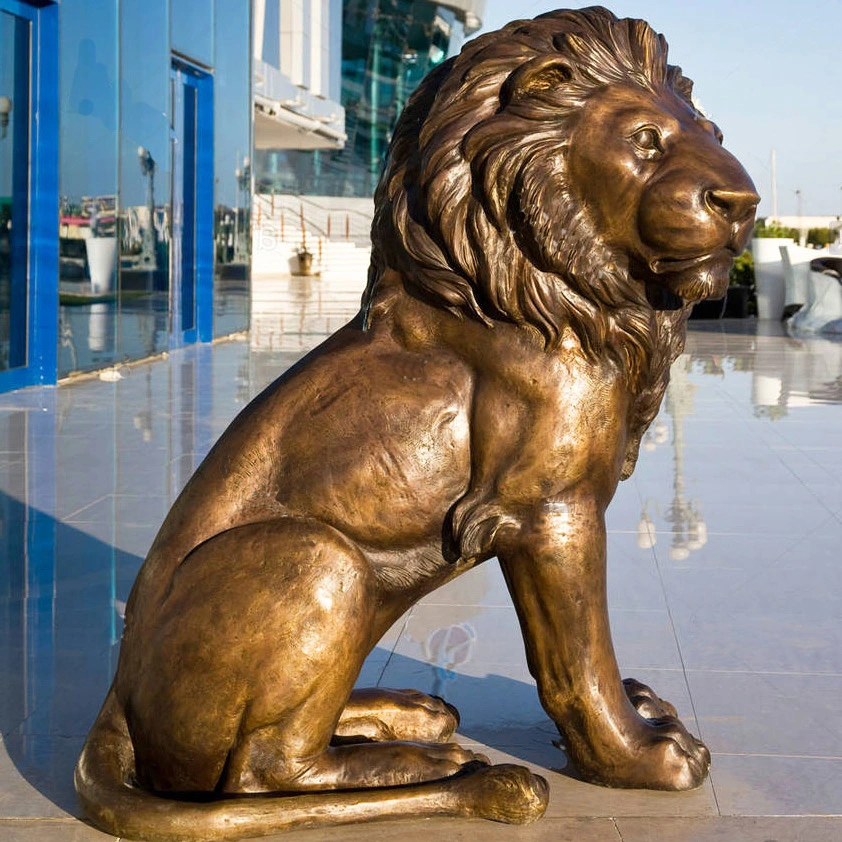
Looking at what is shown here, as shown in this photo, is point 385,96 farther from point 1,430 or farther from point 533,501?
point 533,501

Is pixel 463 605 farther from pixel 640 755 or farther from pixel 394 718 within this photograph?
pixel 640 755

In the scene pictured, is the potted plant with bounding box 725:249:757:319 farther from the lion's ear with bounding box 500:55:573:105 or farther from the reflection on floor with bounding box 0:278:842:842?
the lion's ear with bounding box 500:55:573:105

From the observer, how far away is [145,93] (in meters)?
13.5

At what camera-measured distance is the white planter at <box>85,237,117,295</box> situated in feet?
40.2

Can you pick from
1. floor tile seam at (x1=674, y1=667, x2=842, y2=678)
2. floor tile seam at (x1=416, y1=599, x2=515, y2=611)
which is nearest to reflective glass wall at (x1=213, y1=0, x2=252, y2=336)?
floor tile seam at (x1=416, y1=599, x2=515, y2=611)

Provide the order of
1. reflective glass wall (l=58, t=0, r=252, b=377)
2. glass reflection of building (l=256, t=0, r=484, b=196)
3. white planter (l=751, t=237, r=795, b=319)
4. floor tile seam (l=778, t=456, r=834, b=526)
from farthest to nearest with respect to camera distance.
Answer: glass reflection of building (l=256, t=0, r=484, b=196)
white planter (l=751, t=237, r=795, b=319)
reflective glass wall (l=58, t=0, r=252, b=377)
floor tile seam (l=778, t=456, r=834, b=526)

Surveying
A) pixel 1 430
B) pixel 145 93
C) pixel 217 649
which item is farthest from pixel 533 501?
pixel 145 93

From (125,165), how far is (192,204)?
3216 mm

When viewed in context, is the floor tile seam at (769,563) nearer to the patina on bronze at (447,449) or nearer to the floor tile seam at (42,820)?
the patina on bronze at (447,449)

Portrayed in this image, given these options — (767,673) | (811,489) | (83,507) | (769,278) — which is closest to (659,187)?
(767,673)

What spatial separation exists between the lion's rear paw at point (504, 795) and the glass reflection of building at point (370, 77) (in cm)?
5138

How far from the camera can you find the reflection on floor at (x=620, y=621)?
8.81 feet

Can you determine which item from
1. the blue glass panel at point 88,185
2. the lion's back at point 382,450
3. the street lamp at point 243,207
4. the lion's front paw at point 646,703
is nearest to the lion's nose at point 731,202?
the lion's back at point 382,450

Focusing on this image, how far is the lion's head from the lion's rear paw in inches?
33.6
